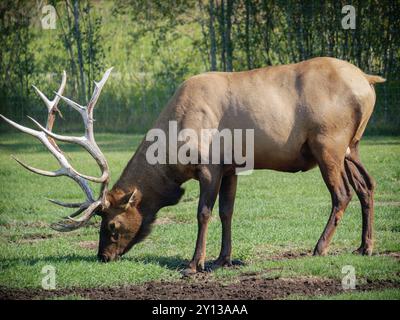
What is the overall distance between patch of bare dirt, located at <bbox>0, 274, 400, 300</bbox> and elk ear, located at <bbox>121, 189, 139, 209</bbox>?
0.99m

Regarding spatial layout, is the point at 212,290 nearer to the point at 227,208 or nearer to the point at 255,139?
the point at 227,208

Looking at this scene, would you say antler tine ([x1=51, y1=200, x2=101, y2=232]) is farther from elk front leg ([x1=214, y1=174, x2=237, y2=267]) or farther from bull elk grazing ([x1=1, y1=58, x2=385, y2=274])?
elk front leg ([x1=214, y1=174, x2=237, y2=267])

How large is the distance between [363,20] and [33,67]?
7172 mm

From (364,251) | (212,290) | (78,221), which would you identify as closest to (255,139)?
(364,251)

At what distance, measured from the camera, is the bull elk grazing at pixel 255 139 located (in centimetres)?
814

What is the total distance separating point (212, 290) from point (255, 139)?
1.66 m

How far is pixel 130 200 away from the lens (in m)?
8.26

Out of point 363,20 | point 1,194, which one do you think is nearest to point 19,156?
point 1,194

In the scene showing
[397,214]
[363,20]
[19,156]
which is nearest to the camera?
[397,214]

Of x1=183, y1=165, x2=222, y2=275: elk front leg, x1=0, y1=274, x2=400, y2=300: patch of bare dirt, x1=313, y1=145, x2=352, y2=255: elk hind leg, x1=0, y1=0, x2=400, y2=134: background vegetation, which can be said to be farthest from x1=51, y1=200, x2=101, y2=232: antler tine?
x1=0, y1=0, x2=400, y2=134: background vegetation

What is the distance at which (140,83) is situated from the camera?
1909cm
